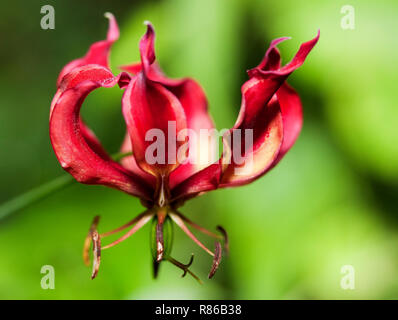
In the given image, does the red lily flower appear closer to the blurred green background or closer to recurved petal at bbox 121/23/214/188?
recurved petal at bbox 121/23/214/188

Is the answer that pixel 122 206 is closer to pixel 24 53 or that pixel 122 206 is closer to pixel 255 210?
pixel 255 210

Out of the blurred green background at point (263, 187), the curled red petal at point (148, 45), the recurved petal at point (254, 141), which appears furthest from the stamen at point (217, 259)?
the blurred green background at point (263, 187)

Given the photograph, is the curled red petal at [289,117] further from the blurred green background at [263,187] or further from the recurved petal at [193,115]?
the blurred green background at [263,187]

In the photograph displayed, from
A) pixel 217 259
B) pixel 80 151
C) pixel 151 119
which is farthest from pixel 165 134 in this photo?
pixel 217 259

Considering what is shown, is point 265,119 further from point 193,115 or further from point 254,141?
point 193,115
